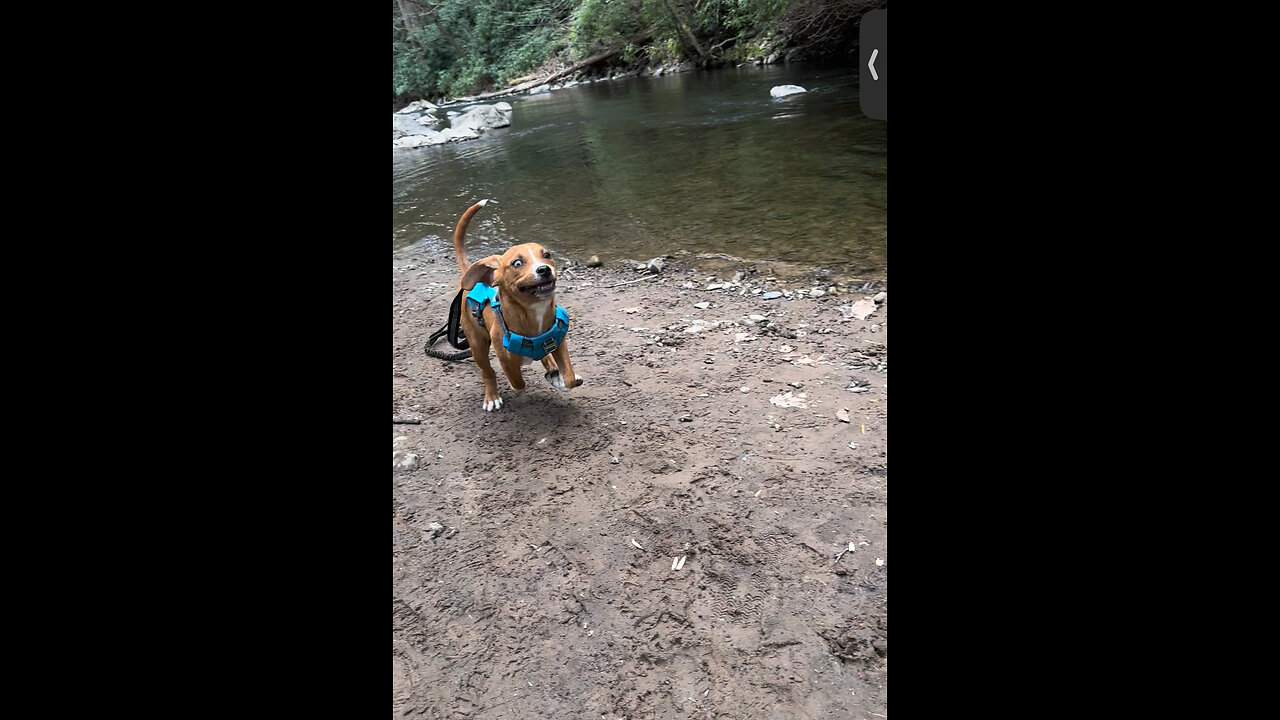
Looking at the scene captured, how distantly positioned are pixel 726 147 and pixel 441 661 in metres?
9.52

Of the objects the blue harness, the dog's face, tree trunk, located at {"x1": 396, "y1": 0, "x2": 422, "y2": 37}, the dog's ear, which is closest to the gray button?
the dog's face

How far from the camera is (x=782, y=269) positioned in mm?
5207

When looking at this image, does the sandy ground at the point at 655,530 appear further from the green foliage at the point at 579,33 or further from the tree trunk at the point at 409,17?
the tree trunk at the point at 409,17

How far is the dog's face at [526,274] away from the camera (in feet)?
9.94

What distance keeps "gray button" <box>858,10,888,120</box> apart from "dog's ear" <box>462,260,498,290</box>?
8.28ft

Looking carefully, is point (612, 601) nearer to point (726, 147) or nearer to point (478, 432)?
point (478, 432)

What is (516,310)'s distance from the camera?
323 centimetres

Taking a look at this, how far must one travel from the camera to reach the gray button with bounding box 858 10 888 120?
100cm

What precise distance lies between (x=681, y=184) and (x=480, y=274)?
17.9 ft

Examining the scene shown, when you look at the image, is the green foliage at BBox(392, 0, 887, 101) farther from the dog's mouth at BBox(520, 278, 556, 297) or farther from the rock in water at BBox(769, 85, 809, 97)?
the dog's mouth at BBox(520, 278, 556, 297)

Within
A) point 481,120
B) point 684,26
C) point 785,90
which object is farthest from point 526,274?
point 684,26

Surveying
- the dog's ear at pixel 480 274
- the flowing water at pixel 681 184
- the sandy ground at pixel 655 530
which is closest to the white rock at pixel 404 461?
the sandy ground at pixel 655 530

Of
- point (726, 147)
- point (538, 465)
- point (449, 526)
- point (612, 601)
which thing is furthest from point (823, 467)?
point (726, 147)

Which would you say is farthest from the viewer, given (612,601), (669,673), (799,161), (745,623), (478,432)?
(799,161)
